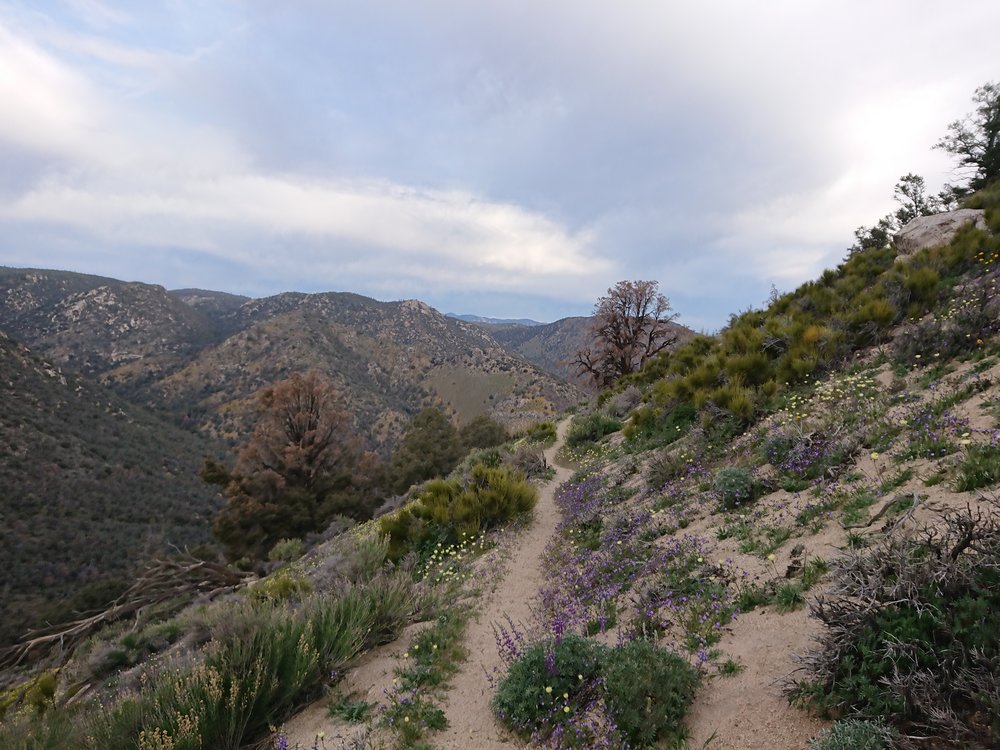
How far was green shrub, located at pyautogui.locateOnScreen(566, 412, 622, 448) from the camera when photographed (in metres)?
14.4

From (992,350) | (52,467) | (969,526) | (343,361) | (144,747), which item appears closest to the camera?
(969,526)

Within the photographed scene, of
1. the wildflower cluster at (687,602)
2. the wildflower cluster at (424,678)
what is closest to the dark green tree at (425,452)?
the wildflower cluster at (424,678)

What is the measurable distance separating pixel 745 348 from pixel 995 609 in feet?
31.3

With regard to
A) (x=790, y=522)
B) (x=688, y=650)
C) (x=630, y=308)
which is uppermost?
(x=630, y=308)

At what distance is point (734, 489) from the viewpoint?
6.11 m

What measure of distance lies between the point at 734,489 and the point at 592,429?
28.7ft

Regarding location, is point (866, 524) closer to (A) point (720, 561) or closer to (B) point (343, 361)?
(A) point (720, 561)

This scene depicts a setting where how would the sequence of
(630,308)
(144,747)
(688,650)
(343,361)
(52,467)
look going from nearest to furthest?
(144,747)
(688,650)
(630,308)
(52,467)
(343,361)

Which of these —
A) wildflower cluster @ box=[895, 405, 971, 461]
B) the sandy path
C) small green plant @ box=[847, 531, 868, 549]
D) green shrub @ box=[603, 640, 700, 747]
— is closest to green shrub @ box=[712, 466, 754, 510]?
wildflower cluster @ box=[895, 405, 971, 461]

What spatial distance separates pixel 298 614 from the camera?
5.04 meters

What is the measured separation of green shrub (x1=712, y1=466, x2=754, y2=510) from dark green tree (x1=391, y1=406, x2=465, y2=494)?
24.0 metres

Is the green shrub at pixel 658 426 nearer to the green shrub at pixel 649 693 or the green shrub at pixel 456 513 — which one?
the green shrub at pixel 456 513

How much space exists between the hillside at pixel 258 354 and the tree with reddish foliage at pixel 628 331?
3748 centimetres

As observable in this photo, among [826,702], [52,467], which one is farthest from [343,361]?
[826,702]
